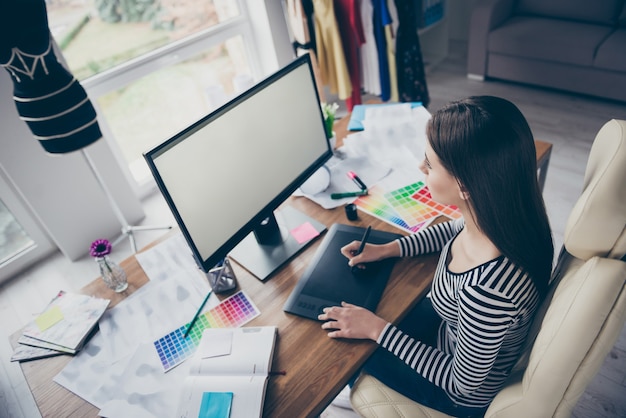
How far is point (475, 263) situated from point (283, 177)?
57 centimetres

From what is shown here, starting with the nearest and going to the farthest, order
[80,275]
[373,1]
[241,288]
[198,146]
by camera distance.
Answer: [198,146] < [241,288] < [80,275] < [373,1]

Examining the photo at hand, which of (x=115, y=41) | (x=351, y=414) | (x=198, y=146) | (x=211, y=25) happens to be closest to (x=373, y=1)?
(x=211, y=25)

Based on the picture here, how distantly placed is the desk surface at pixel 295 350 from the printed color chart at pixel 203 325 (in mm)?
24

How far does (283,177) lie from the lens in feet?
3.93

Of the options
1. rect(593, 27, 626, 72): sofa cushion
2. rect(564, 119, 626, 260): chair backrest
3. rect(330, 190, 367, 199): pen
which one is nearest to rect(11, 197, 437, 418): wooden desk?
rect(330, 190, 367, 199): pen

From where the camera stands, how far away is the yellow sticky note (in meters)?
1.09

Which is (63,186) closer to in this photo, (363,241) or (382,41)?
(363,241)

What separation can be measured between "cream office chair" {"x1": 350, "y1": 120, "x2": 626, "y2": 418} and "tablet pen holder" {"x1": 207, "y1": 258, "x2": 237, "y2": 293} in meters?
0.68

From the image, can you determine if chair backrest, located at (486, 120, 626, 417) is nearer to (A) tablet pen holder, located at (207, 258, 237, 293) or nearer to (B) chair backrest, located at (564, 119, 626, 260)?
(B) chair backrest, located at (564, 119, 626, 260)

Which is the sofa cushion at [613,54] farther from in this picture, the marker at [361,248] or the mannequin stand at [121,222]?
the mannequin stand at [121,222]

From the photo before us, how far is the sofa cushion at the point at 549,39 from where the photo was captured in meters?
2.77

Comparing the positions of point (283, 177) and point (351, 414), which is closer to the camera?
point (283, 177)

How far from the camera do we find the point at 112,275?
1174mm

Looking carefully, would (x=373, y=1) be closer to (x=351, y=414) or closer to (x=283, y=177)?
(x=283, y=177)
